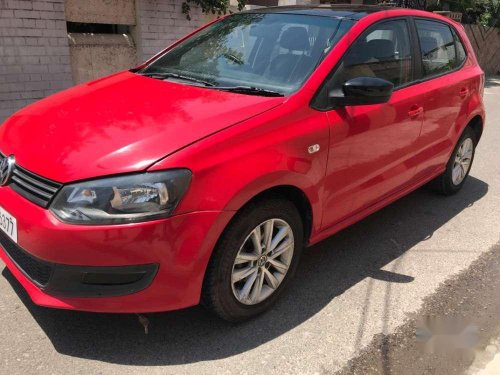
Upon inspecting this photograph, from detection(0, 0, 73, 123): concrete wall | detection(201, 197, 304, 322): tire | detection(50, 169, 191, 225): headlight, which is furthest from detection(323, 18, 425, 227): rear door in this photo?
detection(0, 0, 73, 123): concrete wall

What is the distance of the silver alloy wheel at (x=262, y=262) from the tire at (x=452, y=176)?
8.07 ft

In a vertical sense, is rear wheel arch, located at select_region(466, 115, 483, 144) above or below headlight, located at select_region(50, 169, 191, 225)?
below

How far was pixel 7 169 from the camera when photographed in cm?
249

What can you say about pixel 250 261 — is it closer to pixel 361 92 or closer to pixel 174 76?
pixel 361 92

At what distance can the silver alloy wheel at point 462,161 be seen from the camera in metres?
4.72

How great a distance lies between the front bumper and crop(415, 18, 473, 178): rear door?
2.26 meters

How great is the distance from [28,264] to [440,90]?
325 cm

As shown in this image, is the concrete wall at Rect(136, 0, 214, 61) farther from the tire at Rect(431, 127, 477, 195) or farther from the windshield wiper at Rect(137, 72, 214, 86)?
the tire at Rect(431, 127, 477, 195)

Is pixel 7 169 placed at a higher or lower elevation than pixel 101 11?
lower

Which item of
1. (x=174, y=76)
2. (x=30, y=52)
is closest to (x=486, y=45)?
(x=30, y=52)

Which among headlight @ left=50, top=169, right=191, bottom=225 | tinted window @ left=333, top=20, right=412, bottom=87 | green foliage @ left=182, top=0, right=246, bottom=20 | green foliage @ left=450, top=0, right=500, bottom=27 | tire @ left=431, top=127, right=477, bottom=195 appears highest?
green foliage @ left=450, top=0, right=500, bottom=27

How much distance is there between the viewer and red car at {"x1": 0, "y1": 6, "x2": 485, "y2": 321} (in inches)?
86.3

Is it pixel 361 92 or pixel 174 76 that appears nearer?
pixel 361 92

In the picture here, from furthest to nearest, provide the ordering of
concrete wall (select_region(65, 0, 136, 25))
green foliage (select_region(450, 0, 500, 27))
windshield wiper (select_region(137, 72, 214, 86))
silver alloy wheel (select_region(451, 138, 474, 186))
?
green foliage (select_region(450, 0, 500, 27)), concrete wall (select_region(65, 0, 136, 25)), silver alloy wheel (select_region(451, 138, 474, 186)), windshield wiper (select_region(137, 72, 214, 86))
